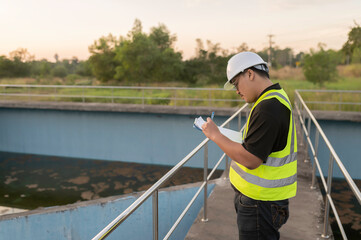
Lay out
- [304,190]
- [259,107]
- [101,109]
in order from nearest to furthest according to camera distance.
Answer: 1. [259,107]
2. [304,190]
3. [101,109]

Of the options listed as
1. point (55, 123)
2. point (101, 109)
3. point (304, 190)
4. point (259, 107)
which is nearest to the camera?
point (259, 107)

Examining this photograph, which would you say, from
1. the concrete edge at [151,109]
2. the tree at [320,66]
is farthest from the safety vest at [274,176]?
the tree at [320,66]

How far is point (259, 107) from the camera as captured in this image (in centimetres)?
166

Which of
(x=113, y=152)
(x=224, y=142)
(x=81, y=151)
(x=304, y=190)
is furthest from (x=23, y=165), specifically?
(x=224, y=142)

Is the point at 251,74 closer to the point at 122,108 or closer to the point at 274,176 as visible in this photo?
the point at 274,176

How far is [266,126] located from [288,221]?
2535 mm

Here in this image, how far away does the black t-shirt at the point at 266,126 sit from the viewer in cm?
161

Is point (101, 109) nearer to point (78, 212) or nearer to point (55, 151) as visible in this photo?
point (55, 151)

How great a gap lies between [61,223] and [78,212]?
0.91 ft

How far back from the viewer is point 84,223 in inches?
186

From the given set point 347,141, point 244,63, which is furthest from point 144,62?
point 244,63

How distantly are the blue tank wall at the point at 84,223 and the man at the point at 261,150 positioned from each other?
9.38 feet

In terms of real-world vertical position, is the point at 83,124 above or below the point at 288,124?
below

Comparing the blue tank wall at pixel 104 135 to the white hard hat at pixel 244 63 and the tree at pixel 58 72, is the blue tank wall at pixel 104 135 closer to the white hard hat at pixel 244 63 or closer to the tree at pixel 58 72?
the white hard hat at pixel 244 63
